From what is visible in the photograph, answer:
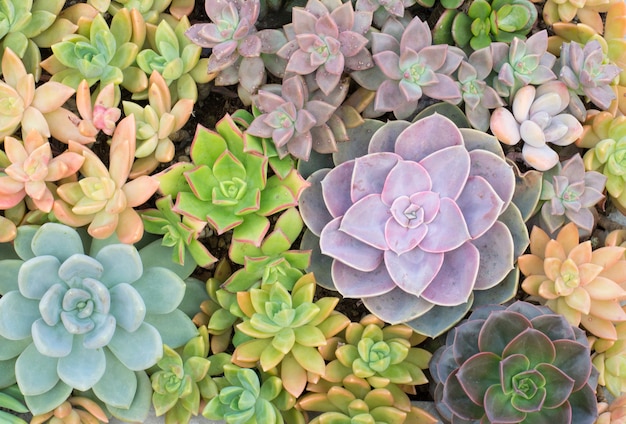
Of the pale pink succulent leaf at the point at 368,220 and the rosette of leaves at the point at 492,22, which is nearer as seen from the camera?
the pale pink succulent leaf at the point at 368,220

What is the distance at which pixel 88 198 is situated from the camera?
141cm

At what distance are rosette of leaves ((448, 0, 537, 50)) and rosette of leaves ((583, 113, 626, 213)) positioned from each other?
1.02 feet

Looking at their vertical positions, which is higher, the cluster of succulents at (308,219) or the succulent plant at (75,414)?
the cluster of succulents at (308,219)

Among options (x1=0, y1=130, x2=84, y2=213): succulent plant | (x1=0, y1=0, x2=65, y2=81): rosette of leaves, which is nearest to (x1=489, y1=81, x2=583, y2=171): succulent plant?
(x1=0, y1=130, x2=84, y2=213): succulent plant

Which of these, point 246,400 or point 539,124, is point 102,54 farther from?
point 539,124

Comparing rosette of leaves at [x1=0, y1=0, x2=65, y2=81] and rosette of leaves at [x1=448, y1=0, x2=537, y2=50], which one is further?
rosette of leaves at [x1=448, y1=0, x2=537, y2=50]

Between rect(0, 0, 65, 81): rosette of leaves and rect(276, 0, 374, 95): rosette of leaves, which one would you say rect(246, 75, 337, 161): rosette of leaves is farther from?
rect(0, 0, 65, 81): rosette of leaves

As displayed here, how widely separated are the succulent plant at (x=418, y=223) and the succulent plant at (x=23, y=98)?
0.64 metres

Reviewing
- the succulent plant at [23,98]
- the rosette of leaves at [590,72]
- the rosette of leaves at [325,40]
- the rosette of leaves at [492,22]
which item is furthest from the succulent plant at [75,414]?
the rosette of leaves at [590,72]

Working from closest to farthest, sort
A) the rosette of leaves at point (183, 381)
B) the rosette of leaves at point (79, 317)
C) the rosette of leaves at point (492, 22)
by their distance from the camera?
the rosette of leaves at point (79, 317), the rosette of leaves at point (183, 381), the rosette of leaves at point (492, 22)

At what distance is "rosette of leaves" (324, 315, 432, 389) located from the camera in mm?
1454

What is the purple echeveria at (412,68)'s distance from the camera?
1.43m

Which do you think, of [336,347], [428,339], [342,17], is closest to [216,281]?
[336,347]

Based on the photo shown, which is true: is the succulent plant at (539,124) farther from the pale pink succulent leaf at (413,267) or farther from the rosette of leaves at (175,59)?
the rosette of leaves at (175,59)
